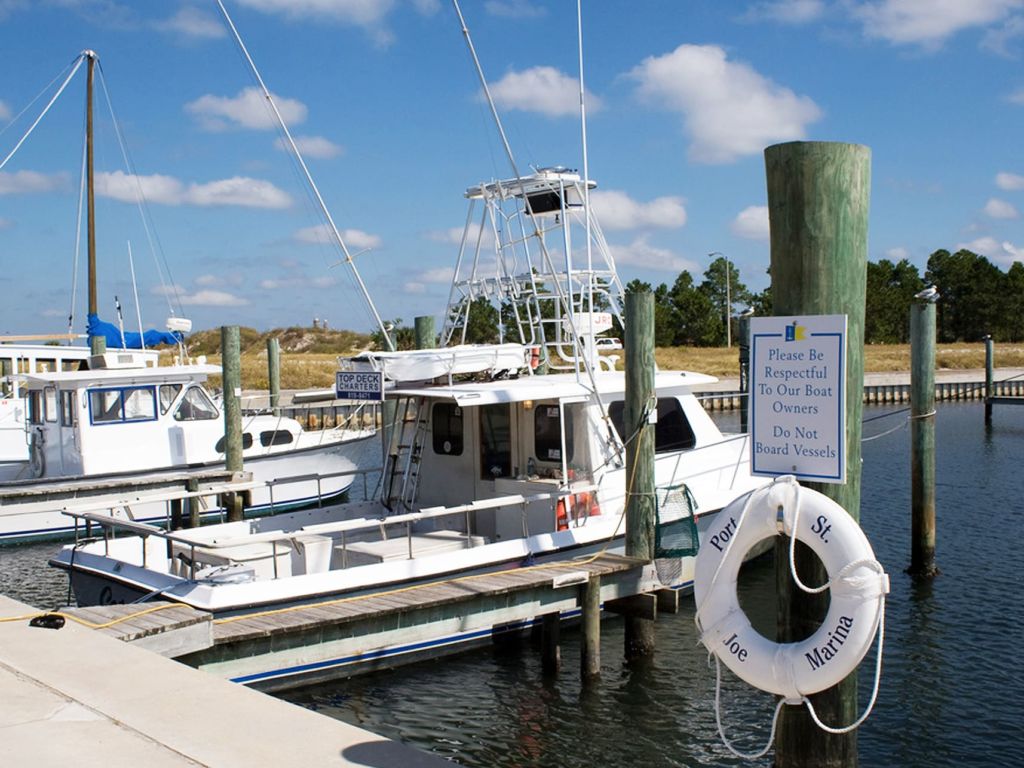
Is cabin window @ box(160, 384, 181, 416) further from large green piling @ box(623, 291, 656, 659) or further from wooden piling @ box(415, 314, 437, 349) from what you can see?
large green piling @ box(623, 291, 656, 659)

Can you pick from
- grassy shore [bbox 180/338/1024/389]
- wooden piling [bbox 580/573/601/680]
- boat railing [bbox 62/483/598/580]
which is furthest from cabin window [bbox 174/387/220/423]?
grassy shore [bbox 180/338/1024/389]

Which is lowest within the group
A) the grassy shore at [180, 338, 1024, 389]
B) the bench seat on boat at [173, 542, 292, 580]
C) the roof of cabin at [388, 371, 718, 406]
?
the bench seat on boat at [173, 542, 292, 580]

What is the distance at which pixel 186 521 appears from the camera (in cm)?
1831

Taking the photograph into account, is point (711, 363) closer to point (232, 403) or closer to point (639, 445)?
point (232, 403)

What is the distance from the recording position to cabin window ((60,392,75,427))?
61.5 ft

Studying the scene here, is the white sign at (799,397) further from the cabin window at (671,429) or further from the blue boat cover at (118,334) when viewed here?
the blue boat cover at (118,334)

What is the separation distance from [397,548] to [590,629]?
7.07 ft

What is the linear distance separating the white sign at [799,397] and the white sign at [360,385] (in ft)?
22.5

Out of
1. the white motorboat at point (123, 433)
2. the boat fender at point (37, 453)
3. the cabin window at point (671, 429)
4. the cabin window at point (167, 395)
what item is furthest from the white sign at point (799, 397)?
the boat fender at point (37, 453)

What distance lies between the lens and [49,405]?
760 inches

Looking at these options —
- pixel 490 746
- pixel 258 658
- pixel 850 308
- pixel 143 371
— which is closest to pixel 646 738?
pixel 490 746

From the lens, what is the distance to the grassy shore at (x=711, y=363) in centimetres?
4856

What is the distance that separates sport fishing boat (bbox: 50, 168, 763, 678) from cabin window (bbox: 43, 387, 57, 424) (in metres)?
8.49

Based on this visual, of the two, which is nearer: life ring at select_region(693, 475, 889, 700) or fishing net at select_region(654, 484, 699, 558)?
life ring at select_region(693, 475, 889, 700)
